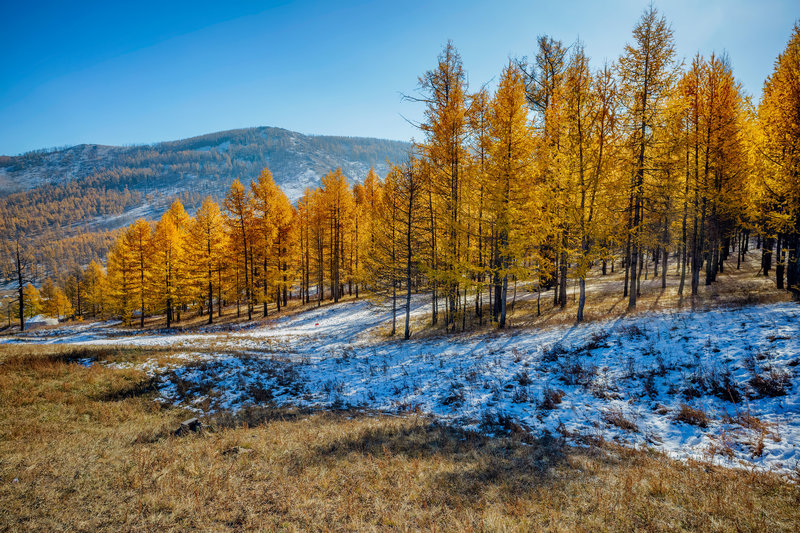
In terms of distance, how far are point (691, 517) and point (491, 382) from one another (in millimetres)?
Answer: 6732

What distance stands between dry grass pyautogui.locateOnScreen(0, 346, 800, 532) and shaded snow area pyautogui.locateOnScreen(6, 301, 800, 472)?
4.59 ft

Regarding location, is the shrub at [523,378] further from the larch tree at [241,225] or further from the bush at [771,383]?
the larch tree at [241,225]

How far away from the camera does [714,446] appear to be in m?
6.54

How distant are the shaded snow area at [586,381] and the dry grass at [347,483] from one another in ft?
4.59

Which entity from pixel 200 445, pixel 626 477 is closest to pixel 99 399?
pixel 200 445

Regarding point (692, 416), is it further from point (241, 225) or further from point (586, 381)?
point (241, 225)

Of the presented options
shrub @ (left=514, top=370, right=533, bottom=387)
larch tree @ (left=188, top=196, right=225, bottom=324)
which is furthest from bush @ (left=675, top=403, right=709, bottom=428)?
larch tree @ (left=188, top=196, right=225, bottom=324)

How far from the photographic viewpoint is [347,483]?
5.92 metres

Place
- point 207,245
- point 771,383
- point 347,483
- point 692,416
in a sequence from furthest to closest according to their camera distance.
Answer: point 207,245 → point 771,383 → point 692,416 → point 347,483

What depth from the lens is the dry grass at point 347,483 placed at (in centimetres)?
473

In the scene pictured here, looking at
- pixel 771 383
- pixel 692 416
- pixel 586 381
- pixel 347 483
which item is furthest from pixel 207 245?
pixel 771 383

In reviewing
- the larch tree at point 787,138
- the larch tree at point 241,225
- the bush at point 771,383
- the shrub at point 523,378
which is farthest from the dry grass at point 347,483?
the larch tree at point 241,225

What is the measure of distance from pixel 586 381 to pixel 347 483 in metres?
8.09

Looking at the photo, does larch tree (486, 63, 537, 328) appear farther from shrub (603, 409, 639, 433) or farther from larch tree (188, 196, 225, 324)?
larch tree (188, 196, 225, 324)
